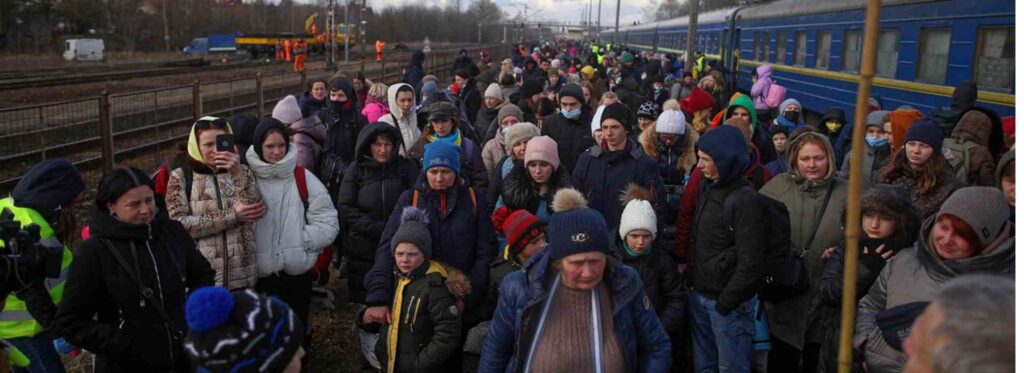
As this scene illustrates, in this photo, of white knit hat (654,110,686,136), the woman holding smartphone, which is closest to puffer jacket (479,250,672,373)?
the woman holding smartphone

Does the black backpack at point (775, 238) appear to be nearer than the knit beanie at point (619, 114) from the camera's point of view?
Yes

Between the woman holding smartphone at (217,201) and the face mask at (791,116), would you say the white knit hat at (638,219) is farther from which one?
the face mask at (791,116)

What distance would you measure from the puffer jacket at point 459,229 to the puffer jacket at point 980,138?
10.9 ft

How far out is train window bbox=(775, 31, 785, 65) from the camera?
1702cm

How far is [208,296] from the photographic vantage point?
7.25 feet

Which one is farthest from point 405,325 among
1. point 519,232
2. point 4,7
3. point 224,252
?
point 4,7

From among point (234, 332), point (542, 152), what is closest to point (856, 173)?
point (234, 332)

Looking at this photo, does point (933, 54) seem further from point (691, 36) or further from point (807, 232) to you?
point (807, 232)

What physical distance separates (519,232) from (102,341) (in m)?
2.01

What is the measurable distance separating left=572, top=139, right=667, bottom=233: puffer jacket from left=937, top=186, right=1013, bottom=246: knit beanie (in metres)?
2.03

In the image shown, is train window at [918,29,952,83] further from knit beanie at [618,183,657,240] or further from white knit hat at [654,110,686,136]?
knit beanie at [618,183,657,240]

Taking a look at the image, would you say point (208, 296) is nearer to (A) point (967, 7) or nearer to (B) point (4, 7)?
(A) point (967, 7)

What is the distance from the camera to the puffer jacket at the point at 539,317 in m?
3.18

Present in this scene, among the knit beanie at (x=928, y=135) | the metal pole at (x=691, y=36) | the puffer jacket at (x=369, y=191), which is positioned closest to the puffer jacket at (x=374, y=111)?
the puffer jacket at (x=369, y=191)
